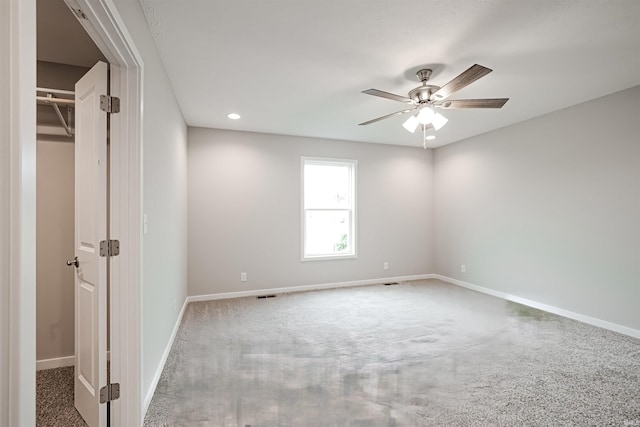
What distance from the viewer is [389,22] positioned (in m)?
2.10

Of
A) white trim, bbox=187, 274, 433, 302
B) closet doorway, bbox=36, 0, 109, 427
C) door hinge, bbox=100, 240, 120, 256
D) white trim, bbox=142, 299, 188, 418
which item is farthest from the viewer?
white trim, bbox=187, 274, 433, 302

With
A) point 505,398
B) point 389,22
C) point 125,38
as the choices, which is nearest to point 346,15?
point 389,22

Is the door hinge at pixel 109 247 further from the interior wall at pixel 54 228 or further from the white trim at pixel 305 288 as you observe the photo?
the white trim at pixel 305 288

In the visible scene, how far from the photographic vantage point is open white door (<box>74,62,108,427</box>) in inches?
68.0

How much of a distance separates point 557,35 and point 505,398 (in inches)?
101

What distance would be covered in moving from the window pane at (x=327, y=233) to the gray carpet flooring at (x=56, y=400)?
335 cm

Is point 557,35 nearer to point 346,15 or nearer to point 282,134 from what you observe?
point 346,15

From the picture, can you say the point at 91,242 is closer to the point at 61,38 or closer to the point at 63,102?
the point at 63,102

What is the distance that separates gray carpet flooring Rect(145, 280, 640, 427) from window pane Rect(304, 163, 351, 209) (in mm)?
1911

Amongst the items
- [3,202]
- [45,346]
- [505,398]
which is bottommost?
[505,398]

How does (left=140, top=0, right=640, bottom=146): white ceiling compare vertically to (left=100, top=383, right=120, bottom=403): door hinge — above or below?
above

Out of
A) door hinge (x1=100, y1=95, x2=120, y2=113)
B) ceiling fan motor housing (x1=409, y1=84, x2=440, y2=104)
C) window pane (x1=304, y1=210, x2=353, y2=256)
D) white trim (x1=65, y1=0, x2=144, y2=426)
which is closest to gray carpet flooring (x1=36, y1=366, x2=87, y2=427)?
white trim (x1=65, y1=0, x2=144, y2=426)

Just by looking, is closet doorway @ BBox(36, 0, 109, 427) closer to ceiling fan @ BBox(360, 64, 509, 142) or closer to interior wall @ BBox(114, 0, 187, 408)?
interior wall @ BBox(114, 0, 187, 408)

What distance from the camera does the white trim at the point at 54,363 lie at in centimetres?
251
